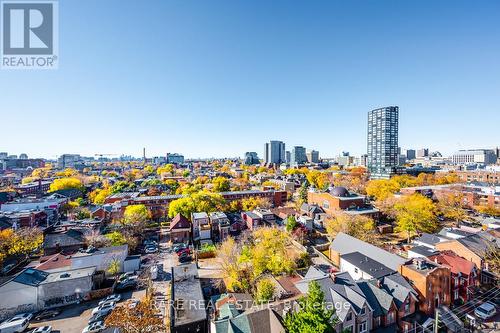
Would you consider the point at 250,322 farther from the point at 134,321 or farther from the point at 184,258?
the point at 184,258

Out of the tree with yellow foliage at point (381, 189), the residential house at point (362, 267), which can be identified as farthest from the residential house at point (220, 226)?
the tree with yellow foliage at point (381, 189)

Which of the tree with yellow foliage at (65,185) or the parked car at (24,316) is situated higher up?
the tree with yellow foliage at (65,185)

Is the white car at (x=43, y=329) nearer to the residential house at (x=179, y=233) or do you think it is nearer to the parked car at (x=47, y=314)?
the parked car at (x=47, y=314)

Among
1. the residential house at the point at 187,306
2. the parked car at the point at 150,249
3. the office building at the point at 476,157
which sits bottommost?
the parked car at the point at 150,249

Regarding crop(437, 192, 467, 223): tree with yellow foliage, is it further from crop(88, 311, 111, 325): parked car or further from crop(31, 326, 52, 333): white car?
crop(31, 326, 52, 333): white car

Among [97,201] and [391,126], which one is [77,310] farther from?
[391,126]

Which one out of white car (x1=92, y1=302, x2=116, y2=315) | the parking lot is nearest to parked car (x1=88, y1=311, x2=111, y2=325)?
white car (x1=92, y1=302, x2=116, y2=315)

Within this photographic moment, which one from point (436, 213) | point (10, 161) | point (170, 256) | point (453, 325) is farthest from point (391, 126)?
point (10, 161)
